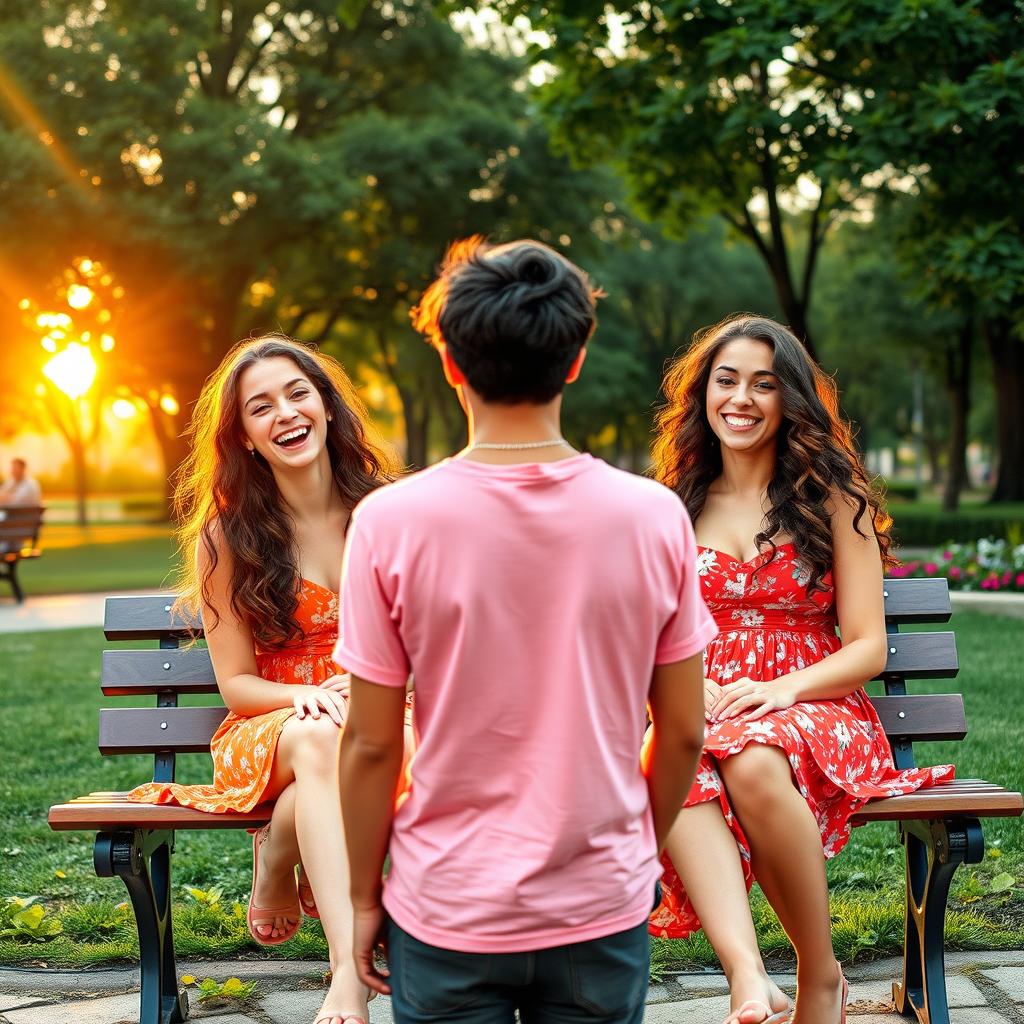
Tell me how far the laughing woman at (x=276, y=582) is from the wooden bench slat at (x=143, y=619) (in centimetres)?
18

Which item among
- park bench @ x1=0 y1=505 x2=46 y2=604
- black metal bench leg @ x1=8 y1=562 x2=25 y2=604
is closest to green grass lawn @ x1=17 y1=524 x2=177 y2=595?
black metal bench leg @ x1=8 y1=562 x2=25 y2=604

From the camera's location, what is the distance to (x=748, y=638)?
345 centimetres

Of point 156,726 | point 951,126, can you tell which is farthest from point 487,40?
point 156,726

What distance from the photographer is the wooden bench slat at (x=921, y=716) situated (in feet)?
11.9

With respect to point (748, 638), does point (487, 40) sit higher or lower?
higher

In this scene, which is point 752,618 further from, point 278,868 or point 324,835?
point 278,868

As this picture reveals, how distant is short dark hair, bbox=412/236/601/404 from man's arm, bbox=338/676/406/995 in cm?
46

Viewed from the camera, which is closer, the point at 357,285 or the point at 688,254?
the point at 357,285

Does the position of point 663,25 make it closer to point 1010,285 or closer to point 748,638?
point 1010,285

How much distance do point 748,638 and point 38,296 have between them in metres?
22.1

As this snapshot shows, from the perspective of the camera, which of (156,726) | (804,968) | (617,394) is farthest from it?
(617,394)

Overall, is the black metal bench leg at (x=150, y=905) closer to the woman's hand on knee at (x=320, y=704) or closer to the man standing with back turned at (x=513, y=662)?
the woman's hand on knee at (x=320, y=704)

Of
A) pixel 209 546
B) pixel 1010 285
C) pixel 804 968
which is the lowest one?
pixel 804 968

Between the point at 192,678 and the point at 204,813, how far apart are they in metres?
0.66
